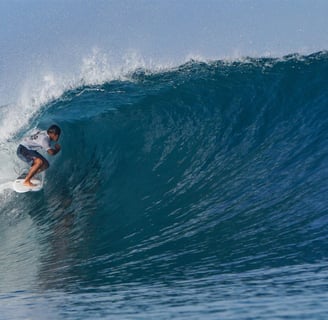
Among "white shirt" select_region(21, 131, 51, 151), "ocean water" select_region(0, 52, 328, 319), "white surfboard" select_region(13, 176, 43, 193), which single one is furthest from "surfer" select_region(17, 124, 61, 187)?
"ocean water" select_region(0, 52, 328, 319)

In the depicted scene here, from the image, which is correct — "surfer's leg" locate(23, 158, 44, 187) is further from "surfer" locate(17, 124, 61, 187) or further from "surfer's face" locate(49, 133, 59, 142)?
"surfer's face" locate(49, 133, 59, 142)

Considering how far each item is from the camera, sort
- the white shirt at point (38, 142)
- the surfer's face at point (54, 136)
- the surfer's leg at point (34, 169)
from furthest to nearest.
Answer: the surfer's leg at point (34, 169), the white shirt at point (38, 142), the surfer's face at point (54, 136)

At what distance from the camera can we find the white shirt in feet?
36.5

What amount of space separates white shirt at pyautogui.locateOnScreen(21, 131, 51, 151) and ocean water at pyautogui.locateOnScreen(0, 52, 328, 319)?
0.99m

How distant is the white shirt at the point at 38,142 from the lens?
1113 cm

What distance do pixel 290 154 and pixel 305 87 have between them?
2954 millimetres

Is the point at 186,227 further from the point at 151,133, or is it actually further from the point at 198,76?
the point at 198,76

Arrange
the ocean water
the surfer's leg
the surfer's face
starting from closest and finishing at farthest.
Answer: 1. the ocean water
2. the surfer's face
3. the surfer's leg

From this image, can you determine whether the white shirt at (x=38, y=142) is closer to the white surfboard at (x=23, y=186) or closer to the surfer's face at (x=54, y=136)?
the surfer's face at (x=54, y=136)

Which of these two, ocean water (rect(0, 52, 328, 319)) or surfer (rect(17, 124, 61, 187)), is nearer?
ocean water (rect(0, 52, 328, 319))

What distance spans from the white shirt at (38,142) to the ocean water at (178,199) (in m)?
0.99

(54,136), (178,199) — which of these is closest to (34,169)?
(54,136)

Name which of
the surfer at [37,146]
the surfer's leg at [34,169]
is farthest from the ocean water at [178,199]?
the surfer at [37,146]

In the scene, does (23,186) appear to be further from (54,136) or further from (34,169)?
(54,136)
